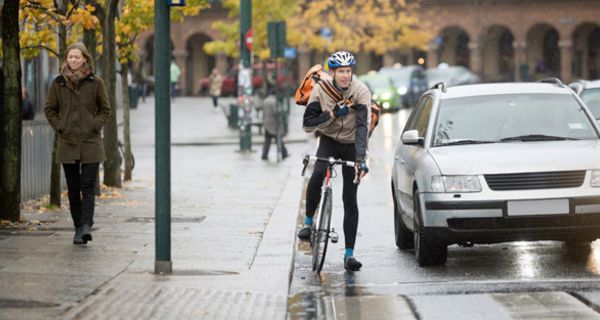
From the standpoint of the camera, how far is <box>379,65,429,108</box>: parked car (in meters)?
60.2

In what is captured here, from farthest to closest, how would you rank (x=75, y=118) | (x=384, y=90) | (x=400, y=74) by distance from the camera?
(x=400, y=74) < (x=384, y=90) < (x=75, y=118)

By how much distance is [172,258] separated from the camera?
11.7 m

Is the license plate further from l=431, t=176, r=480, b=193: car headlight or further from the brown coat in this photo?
the brown coat

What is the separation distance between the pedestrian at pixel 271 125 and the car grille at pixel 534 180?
16.5 meters

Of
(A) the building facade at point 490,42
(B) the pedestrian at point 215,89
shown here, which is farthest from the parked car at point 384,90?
(A) the building facade at point 490,42

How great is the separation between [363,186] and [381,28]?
51.0 metres

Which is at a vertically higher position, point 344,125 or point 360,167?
point 344,125

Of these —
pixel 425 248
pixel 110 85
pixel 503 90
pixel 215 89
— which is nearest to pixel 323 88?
pixel 425 248

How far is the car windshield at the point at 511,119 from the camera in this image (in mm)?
12062

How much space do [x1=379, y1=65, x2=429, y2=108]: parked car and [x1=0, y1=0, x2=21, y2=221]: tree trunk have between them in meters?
45.9

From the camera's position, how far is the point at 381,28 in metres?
71.6

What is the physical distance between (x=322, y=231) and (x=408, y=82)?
50036 millimetres

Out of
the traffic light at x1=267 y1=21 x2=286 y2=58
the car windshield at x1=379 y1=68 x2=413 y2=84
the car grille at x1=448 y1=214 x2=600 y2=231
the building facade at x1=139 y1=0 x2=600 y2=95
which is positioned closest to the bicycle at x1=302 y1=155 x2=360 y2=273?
the car grille at x1=448 y1=214 x2=600 y2=231

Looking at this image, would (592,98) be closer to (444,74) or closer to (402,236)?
(402,236)
